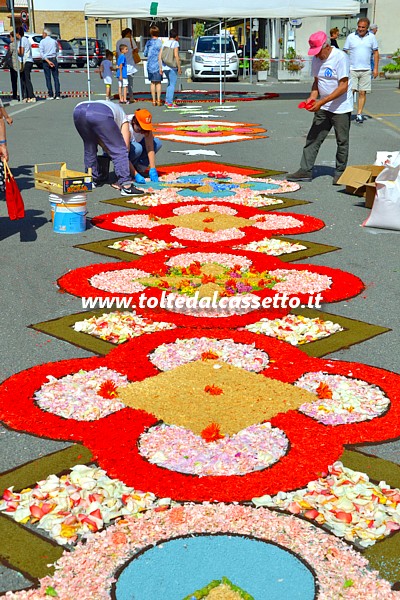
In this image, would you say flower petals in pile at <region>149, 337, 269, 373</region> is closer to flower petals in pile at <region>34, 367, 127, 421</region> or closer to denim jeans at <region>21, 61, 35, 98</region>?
flower petals in pile at <region>34, 367, 127, 421</region>

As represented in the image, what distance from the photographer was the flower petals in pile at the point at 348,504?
3.17 meters

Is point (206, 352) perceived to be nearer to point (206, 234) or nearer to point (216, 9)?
point (206, 234)

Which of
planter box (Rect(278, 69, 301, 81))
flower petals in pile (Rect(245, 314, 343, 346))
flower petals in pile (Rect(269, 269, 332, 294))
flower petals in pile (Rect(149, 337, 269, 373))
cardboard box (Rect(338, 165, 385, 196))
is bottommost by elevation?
flower petals in pile (Rect(245, 314, 343, 346))

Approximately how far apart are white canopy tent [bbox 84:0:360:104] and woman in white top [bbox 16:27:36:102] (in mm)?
2152

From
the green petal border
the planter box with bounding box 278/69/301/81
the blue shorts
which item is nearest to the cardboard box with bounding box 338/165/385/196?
the green petal border

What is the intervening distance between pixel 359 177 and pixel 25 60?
16447mm

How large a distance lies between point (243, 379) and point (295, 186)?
6.55 meters

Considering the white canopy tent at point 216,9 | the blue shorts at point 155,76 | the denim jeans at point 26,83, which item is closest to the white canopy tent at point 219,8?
the white canopy tent at point 216,9

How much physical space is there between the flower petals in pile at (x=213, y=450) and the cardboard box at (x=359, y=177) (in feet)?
19.6

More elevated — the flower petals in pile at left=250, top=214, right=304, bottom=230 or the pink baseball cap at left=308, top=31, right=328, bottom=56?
the pink baseball cap at left=308, top=31, right=328, bottom=56

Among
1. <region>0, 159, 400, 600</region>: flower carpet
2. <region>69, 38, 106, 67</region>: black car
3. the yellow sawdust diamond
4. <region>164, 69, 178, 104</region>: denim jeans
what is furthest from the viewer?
<region>69, 38, 106, 67</region>: black car

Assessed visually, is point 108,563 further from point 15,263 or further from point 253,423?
point 15,263

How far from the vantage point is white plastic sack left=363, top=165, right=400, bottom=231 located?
7.96 meters

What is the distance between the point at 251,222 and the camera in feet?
27.9
